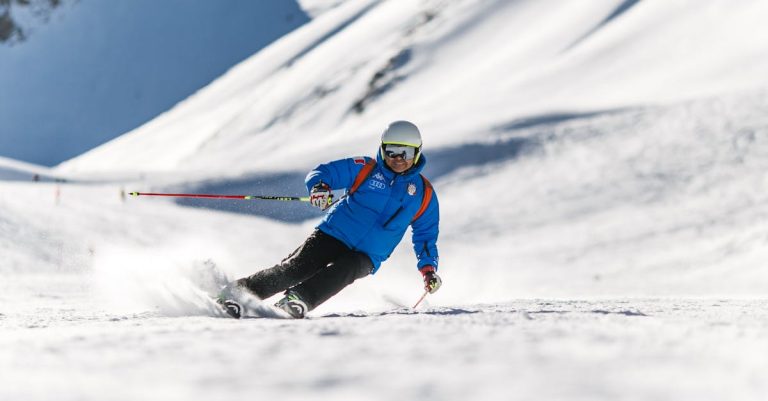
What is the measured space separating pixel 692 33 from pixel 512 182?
10.9 m

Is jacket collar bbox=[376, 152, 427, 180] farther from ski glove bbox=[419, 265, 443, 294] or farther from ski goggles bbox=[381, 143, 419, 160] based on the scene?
ski glove bbox=[419, 265, 443, 294]

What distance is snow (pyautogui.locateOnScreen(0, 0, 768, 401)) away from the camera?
7.22 ft

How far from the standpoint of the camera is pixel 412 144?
5.43 metres

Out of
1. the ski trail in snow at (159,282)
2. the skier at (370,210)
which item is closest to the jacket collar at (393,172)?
the skier at (370,210)

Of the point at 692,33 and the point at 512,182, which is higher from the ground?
the point at 692,33

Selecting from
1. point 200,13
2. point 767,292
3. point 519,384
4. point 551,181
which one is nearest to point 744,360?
point 519,384

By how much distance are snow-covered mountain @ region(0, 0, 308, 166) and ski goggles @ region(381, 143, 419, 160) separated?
183ft

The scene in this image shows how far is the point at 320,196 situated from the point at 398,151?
0.72 meters

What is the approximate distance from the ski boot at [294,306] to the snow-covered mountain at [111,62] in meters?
57.0

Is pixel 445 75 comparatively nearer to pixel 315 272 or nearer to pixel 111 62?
pixel 315 272

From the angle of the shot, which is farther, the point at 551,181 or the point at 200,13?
the point at 200,13

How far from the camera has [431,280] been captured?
17.7 ft

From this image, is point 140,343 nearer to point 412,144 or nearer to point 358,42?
point 412,144

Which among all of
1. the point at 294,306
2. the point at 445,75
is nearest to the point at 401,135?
the point at 294,306
